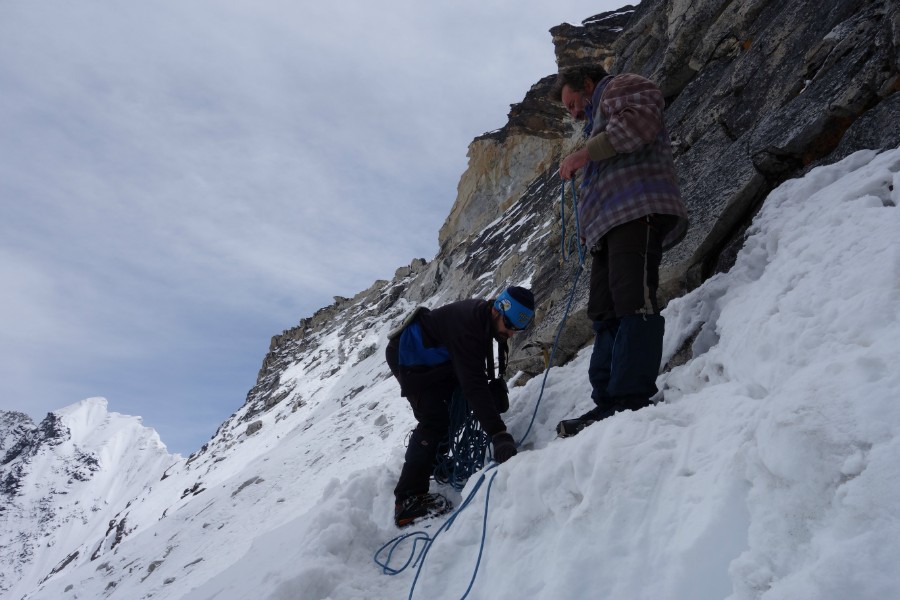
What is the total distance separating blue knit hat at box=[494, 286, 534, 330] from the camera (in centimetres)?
359

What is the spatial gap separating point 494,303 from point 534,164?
2872cm

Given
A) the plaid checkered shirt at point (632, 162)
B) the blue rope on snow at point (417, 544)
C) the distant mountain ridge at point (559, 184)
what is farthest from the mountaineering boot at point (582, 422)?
the plaid checkered shirt at point (632, 162)

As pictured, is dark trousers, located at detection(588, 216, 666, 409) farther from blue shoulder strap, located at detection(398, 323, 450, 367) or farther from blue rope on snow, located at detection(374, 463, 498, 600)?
blue shoulder strap, located at detection(398, 323, 450, 367)

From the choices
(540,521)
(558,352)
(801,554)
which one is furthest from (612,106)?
(558,352)

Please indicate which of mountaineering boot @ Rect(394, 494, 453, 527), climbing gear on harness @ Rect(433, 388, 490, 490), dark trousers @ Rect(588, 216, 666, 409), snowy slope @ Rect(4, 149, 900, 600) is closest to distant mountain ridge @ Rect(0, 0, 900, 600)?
snowy slope @ Rect(4, 149, 900, 600)

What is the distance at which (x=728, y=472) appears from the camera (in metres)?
1.68

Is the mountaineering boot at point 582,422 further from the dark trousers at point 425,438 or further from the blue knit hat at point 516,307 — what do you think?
the dark trousers at point 425,438

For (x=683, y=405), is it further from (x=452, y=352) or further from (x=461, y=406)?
(x=461, y=406)

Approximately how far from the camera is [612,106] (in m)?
3.04

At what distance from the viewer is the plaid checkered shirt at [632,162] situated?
2963mm

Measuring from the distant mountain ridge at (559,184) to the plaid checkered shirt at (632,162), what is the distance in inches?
39.6

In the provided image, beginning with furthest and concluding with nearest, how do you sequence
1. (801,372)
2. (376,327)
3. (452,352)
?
(376,327), (452,352), (801,372)

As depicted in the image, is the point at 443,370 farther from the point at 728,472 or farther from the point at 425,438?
the point at 728,472

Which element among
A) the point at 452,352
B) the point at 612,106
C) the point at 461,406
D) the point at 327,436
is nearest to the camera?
the point at 612,106
